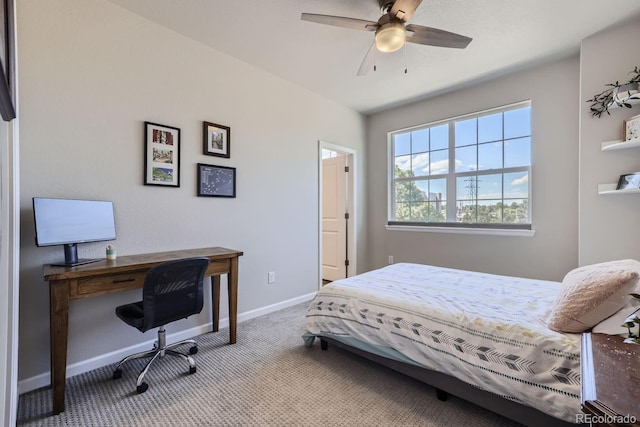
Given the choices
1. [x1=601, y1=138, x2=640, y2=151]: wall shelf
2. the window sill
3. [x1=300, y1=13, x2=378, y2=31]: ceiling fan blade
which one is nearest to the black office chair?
[x1=300, y1=13, x2=378, y2=31]: ceiling fan blade

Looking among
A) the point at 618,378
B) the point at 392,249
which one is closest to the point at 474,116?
the point at 392,249

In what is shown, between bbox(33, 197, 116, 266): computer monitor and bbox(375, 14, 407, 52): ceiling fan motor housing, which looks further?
bbox(375, 14, 407, 52): ceiling fan motor housing

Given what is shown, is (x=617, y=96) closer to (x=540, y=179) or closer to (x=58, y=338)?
(x=540, y=179)

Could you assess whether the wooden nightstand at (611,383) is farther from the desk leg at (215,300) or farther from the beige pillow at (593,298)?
the desk leg at (215,300)

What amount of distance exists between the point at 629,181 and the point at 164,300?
369cm

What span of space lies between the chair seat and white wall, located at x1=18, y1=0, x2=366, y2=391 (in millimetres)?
303

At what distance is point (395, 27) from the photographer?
73.0 inches

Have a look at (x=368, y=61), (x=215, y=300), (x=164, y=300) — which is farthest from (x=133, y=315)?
(x=368, y=61)

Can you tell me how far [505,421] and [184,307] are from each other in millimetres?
2103

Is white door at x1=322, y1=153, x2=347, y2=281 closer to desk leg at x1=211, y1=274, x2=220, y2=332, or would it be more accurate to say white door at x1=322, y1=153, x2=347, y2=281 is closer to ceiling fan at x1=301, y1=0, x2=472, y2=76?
desk leg at x1=211, y1=274, x2=220, y2=332

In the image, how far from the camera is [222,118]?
282 cm

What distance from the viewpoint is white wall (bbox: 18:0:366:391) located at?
1.88m

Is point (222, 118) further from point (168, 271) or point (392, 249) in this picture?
point (392, 249)

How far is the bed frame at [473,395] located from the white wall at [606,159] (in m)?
1.91
